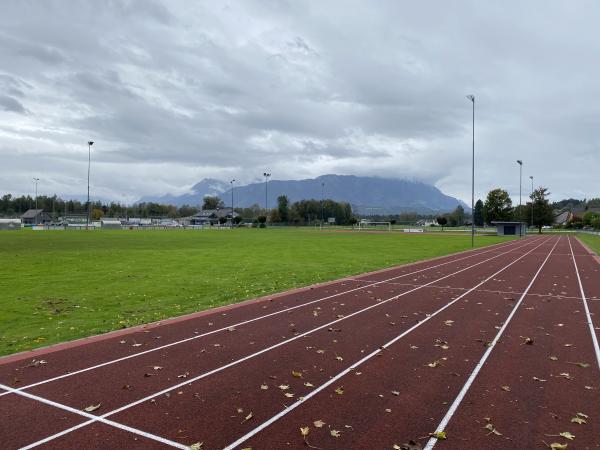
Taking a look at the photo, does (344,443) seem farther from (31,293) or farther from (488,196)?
(488,196)

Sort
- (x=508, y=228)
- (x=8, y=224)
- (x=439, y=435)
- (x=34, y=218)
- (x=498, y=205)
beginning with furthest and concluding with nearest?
(x=34, y=218) → (x=498, y=205) → (x=8, y=224) → (x=508, y=228) → (x=439, y=435)

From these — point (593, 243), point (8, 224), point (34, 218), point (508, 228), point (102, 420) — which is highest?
point (34, 218)

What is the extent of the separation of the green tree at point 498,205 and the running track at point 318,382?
371 ft

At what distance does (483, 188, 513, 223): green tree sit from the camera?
115 metres

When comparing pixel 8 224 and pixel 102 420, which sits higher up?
pixel 8 224

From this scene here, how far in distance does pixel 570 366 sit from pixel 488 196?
119851mm

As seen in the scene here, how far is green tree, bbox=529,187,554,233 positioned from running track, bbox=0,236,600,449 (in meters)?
97.1

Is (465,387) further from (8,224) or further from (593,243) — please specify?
(8,224)

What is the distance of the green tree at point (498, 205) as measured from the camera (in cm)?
11525

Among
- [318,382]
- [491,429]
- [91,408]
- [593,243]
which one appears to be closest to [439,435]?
[491,429]

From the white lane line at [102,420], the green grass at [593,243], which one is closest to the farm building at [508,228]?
the green grass at [593,243]

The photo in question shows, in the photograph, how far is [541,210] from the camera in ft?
320

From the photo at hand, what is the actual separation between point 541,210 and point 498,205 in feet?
59.9

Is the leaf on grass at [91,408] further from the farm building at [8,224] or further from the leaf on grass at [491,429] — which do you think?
the farm building at [8,224]
